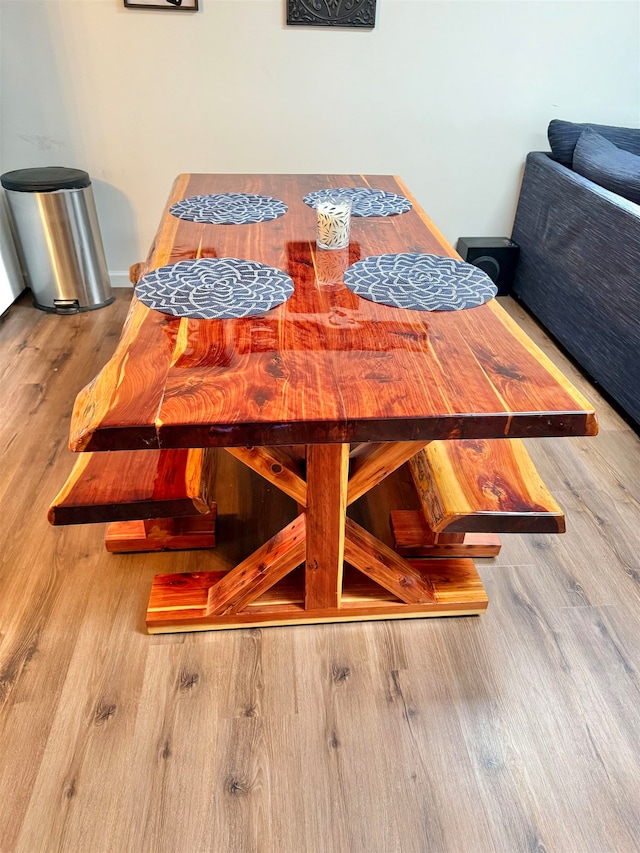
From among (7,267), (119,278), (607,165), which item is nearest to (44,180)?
(7,267)

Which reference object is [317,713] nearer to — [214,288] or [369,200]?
[214,288]

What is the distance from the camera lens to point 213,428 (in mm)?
914

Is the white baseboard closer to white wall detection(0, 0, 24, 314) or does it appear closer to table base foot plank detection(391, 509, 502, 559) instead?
white wall detection(0, 0, 24, 314)

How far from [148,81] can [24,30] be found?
512 mm

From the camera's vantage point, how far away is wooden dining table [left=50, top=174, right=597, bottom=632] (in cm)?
95

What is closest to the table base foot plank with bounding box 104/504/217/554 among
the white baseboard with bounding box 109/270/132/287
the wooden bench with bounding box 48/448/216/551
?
the wooden bench with bounding box 48/448/216/551

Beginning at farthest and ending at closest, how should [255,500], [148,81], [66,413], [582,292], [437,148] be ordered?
1. [437,148]
2. [148,81]
3. [582,292]
4. [66,413]
5. [255,500]

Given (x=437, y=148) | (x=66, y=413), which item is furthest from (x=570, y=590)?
(x=437, y=148)

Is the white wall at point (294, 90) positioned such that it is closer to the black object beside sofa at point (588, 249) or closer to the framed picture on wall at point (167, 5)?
→ the framed picture on wall at point (167, 5)

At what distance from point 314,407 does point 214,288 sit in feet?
1.67

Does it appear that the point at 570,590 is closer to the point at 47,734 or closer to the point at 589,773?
the point at 589,773

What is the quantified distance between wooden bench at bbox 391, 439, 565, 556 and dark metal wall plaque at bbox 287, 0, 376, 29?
2.12 meters

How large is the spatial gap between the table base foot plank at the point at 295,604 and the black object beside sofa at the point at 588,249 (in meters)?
1.13

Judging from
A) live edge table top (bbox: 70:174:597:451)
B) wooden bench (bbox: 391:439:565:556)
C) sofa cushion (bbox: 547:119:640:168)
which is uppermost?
sofa cushion (bbox: 547:119:640:168)
